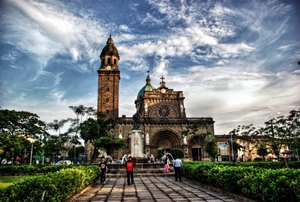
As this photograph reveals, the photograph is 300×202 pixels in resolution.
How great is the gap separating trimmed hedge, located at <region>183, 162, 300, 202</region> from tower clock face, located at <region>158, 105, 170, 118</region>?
3744 cm

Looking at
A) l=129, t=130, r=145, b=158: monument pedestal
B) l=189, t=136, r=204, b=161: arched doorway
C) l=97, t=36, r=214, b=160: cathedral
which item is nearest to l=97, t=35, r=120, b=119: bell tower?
l=97, t=36, r=214, b=160: cathedral

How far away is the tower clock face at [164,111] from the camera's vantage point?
154 ft

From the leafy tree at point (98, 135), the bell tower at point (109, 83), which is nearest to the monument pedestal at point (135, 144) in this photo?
the leafy tree at point (98, 135)

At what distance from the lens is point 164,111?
47188mm

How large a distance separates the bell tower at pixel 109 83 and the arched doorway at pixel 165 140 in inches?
332

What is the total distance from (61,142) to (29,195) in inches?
1409

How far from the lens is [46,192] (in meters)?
5.33

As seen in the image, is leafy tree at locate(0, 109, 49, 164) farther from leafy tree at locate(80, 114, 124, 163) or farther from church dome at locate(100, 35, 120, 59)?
church dome at locate(100, 35, 120, 59)

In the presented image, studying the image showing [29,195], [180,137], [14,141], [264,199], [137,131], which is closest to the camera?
[29,195]

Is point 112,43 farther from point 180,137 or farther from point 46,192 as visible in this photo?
point 46,192

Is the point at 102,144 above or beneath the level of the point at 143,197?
above

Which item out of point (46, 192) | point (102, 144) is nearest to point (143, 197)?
point (46, 192)

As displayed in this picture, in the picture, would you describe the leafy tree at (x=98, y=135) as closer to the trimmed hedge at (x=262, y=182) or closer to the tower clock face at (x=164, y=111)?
the tower clock face at (x=164, y=111)

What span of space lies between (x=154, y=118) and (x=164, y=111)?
11.1ft
